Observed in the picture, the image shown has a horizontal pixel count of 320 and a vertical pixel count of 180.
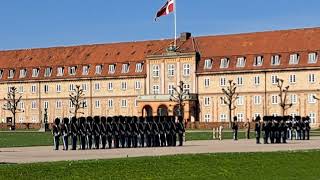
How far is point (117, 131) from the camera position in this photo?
150 feet

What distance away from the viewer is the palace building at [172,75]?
11031cm

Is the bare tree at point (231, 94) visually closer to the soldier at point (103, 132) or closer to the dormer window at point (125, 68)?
the dormer window at point (125, 68)

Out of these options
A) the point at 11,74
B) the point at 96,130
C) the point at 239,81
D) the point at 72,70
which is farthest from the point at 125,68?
the point at 96,130

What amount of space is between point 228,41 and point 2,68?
38390 mm

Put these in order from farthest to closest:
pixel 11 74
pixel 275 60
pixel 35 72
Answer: pixel 11 74 → pixel 35 72 → pixel 275 60

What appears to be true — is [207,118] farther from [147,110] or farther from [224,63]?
[147,110]

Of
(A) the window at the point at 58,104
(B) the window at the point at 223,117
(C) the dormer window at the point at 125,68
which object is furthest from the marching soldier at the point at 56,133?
(A) the window at the point at 58,104

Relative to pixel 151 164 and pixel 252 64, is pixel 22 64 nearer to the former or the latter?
pixel 252 64

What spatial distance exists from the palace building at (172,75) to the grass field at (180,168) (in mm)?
78507

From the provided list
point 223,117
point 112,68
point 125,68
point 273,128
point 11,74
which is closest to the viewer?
point 273,128

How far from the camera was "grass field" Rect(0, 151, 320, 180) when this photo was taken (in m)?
25.8

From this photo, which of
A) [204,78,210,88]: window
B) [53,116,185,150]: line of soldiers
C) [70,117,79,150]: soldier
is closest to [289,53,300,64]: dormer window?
[204,78,210,88]: window

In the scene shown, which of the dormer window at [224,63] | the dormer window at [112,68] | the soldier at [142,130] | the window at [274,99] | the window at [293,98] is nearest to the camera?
the soldier at [142,130]

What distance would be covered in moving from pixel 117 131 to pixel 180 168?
17.9 m
